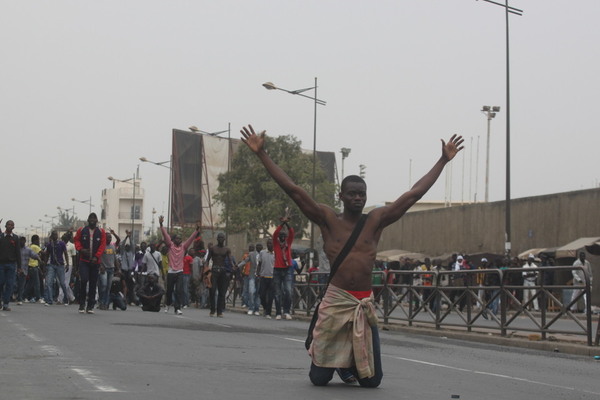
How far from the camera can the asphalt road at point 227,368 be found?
337 inches

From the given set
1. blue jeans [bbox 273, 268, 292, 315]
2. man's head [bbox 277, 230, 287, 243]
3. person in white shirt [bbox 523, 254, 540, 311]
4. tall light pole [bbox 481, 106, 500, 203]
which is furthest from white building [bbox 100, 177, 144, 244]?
person in white shirt [bbox 523, 254, 540, 311]

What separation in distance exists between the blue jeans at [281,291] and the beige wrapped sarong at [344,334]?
16.2 metres

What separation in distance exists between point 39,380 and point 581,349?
10.4 m

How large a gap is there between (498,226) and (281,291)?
82.5ft

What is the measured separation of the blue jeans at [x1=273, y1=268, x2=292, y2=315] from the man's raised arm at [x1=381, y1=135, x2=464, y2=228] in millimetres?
15486

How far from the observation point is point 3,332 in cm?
1480

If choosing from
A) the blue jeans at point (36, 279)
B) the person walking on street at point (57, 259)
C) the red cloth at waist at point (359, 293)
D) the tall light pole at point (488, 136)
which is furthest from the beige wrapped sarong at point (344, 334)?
the tall light pole at point (488, 136)

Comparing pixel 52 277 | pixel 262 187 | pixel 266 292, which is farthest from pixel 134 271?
pixel 262 187

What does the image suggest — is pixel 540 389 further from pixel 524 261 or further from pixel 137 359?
pixel 524 261

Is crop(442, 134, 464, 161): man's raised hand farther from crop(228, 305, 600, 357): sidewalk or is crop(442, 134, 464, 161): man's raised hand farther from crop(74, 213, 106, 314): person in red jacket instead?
crop(74, 213, 106, 314): person in red jacket

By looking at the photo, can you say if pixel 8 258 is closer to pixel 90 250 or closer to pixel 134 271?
pixel 90 250

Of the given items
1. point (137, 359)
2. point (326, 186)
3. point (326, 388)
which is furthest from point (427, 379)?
point (326, 186)

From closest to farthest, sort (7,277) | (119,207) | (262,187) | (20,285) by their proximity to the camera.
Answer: (7,277)
(20,285)
(262,187)
(119,207)

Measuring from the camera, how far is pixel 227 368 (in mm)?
10578
